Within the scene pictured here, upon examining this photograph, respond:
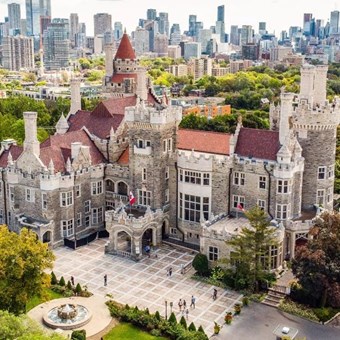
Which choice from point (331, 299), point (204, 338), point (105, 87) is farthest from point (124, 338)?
point (105, 87)

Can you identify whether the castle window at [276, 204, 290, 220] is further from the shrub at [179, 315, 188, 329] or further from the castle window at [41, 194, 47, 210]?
the castle window at [41, 194, 47, 210]

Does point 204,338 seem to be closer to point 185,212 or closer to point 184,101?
point 185,212

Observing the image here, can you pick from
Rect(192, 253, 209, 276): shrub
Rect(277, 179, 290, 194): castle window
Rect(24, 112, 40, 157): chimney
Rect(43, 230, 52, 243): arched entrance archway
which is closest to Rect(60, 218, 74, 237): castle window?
Rect(43, 230, 52, 243): arched entrance archway

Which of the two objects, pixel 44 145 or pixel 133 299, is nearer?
pixel 133 299

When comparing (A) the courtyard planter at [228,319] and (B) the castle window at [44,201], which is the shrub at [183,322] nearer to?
(A) the courtyard planter at [228,319]

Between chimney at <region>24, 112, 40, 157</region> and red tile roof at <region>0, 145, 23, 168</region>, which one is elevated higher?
chimney at <region>24, 112, 40, 157</region>

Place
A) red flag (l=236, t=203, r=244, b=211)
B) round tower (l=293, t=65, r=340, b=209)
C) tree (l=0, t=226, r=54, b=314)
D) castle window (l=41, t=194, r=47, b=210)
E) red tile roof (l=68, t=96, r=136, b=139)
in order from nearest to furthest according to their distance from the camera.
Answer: tree (l=0, t=226, r=54, b=314) < red flag (l=236, t=203, r=244, b=211) < round tower (l=293, t=65, r=340, b=209) < castle window (l=41, t=194, r=47, b=210) < red tile roof (l=68, t=96, r=136, b=139)
